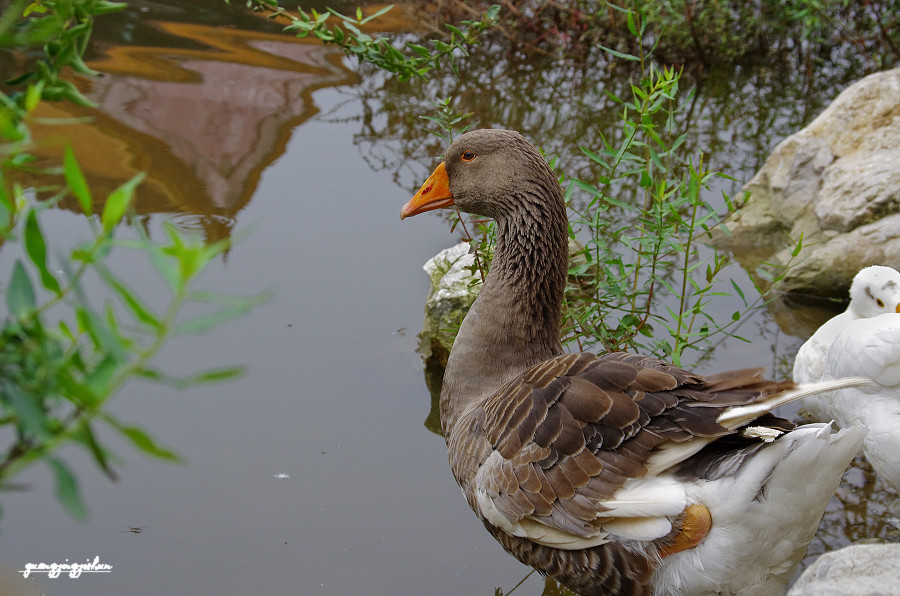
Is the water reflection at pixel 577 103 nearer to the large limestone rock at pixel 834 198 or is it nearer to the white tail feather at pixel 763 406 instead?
the large limestone rock at pixel 834 198

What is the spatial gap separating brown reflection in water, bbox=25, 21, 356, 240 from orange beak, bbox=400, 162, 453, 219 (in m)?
2.15

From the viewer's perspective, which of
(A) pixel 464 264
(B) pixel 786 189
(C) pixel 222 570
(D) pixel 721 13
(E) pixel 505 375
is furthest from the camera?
(D) pixel 721 13

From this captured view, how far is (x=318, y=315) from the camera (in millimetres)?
4664

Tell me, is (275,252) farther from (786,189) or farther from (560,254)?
(786,189)

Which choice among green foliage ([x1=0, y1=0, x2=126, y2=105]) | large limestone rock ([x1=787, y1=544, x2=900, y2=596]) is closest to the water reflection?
large limestone rock ([x1=787, y1=544, x2=900, y2=596])

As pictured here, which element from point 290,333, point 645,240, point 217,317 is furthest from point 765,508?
point 290,333

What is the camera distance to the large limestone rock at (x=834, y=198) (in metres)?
4.87

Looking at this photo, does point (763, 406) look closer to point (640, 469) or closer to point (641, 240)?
point (640, 469)

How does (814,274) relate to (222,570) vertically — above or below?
above

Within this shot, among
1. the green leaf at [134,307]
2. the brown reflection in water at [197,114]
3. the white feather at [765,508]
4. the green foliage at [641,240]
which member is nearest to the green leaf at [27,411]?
the green leaf at [134,307]

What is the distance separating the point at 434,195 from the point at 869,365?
1.77m

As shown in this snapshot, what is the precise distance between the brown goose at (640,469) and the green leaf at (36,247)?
5.72ft

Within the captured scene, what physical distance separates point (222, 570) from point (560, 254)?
1.68m

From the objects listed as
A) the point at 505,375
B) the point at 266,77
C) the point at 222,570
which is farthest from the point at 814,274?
the point at 266,77
